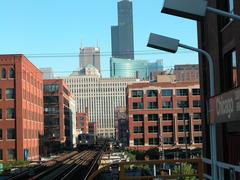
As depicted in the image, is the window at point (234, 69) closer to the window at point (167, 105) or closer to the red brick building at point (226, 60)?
the red brick building at point (226, 60)

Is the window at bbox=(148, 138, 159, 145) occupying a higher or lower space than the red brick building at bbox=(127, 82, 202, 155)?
lower

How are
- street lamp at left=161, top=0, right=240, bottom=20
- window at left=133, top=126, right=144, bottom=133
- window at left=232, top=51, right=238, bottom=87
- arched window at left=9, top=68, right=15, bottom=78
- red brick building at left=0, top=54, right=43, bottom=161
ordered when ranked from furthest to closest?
window at left=133, top=126, right=144, bottom=133 → arched window at left=9, top=68, right=15, bottom=78 → red brick building at left=0, top=54, right=43, bottom=161 → window at left=232, top=51, right=238, bottom=87 → street lamp at left=161, top=0, right=240, bottom=20

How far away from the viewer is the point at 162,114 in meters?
123

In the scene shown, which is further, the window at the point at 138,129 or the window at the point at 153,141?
the window at the point at 138,129

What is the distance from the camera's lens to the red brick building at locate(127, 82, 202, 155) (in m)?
121

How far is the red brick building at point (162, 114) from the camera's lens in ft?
397

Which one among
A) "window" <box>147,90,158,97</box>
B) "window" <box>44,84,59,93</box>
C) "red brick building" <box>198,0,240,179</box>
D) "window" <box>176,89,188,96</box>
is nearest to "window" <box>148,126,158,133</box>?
"window" <box>147,90,158,97</box>

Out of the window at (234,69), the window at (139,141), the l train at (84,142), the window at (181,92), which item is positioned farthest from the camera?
the l train at (84,142)

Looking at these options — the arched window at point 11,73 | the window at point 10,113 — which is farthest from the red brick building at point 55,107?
the arched window at point 11,73

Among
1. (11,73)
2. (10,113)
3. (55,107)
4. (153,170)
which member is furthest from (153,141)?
(153,170)

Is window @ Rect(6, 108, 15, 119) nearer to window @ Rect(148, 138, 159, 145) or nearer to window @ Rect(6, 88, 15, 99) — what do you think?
window @ Rect(6, 88, 15, 99)

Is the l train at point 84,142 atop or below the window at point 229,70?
below

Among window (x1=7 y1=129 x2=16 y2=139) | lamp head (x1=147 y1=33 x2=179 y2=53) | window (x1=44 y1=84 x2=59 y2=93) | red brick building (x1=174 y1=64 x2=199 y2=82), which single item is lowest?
window (x1=7 y1=129 x2=16 y2=139)

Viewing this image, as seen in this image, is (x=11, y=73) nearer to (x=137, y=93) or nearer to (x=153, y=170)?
(x=137, y=93)
